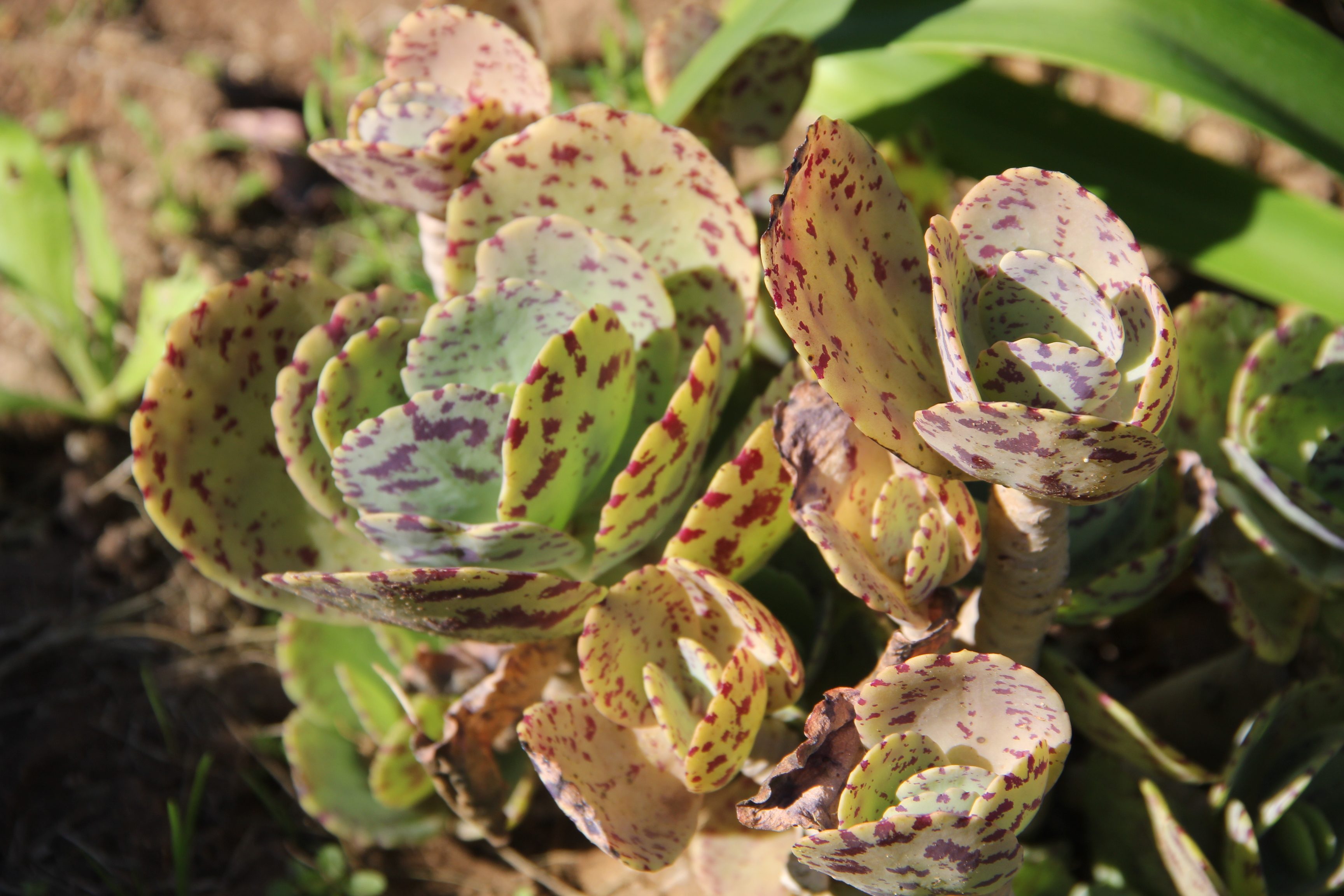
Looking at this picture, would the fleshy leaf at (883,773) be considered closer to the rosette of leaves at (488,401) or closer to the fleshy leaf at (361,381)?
the rosette of leaves at (488,401)

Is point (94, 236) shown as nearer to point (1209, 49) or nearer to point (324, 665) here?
point (324, 665)

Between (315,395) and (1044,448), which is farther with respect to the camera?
(315,395)

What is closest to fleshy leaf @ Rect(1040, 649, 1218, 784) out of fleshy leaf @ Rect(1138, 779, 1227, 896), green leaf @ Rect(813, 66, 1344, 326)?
fleshy leaf @ Rect(1138, 779, 1227, 896)

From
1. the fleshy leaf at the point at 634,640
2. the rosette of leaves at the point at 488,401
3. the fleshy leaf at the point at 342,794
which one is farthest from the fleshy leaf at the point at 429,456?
the fleshy leaf at the point at 342,794

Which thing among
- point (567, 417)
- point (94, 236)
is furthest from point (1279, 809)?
point (94, 236)

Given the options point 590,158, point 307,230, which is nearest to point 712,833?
point 590,158
